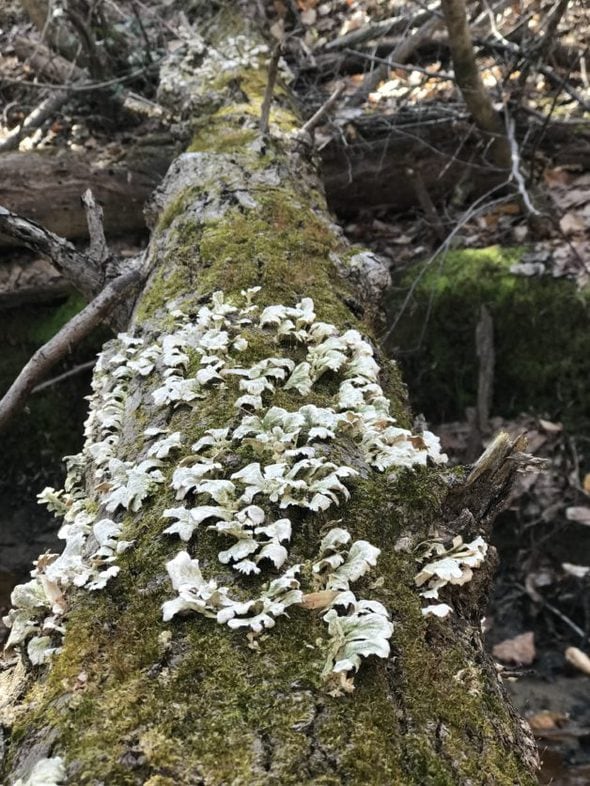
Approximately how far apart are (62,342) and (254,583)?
1658 millimetres

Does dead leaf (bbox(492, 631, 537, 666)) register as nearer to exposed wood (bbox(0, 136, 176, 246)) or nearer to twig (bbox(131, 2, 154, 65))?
exposed wood (bbox(0, 136, 176, 246))

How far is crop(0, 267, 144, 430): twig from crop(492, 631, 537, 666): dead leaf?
292 cm

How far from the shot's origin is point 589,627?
4.16 m

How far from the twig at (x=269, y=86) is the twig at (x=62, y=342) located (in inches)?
46.7

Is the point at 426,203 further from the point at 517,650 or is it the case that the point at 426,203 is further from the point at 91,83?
the point at 517,650

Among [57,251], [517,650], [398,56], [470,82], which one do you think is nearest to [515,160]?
[470,82]

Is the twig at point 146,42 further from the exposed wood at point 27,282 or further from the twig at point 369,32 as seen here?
the exposed wood at point 27,282

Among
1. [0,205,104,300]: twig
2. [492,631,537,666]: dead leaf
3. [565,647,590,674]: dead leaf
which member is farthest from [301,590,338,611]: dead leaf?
[492,631,537,666]: dead leaf

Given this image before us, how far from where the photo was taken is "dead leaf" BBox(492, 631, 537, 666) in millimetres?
4059

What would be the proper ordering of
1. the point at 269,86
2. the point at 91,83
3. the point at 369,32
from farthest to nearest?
the point at 369,32 < the point at 91,83 < the point at 269,86

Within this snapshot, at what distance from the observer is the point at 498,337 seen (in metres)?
5.11

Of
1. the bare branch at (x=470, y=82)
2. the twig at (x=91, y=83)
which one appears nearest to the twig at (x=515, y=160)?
the bare branch at (x=470, y=82)

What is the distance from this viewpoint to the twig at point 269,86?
3471 millimetres

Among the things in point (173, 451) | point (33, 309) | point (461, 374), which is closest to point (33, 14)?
point (33, 309)
